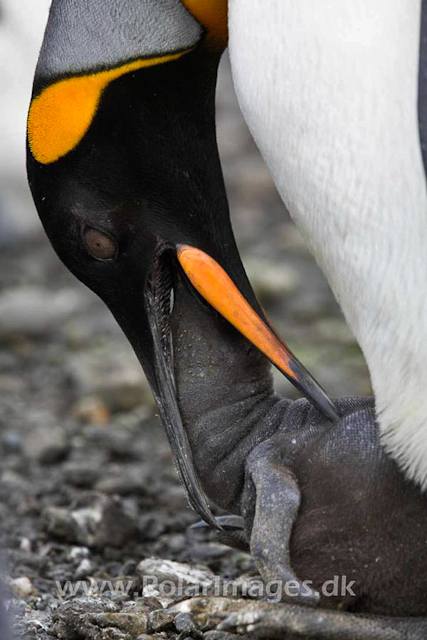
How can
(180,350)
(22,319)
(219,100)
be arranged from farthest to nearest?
(219,100)
(22,319)
(180,350)

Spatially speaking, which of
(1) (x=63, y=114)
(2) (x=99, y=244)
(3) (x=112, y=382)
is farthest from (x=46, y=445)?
(1) (x=63, y=114)

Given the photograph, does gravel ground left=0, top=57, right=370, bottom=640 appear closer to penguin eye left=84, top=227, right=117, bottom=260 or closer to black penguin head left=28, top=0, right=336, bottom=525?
black penguin head left=28, top=0, right=336, bottom=525

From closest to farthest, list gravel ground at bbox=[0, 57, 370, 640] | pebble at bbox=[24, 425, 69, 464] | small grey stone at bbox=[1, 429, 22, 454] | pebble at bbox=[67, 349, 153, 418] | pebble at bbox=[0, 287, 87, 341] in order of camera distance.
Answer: gravel ground at bbox=[0, 57, 370, 640]
pebble at bbox=[24, 425, 69, 464]
small grey stone at bbox=[1, 429, 22, 454]
pebble at bbox=[67, 349, 153, 418]
pebble at bbox=[0, 287, 87, 341]

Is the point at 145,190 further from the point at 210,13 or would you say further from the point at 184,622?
the point at 184,622

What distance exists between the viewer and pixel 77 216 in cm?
399

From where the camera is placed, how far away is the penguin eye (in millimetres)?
4016

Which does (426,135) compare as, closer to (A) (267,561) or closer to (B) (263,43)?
(B) (263,43)

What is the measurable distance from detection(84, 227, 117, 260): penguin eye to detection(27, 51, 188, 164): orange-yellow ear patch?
25 centimetres

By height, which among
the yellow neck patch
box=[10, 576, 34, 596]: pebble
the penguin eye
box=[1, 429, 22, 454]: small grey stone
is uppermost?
the yellow neck patch

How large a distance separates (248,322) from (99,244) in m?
0.51

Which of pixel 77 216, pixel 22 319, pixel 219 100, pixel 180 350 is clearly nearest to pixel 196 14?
pixel 77 216

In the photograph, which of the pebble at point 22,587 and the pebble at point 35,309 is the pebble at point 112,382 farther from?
the pebble at point 22,587

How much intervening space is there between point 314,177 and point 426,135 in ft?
1.15

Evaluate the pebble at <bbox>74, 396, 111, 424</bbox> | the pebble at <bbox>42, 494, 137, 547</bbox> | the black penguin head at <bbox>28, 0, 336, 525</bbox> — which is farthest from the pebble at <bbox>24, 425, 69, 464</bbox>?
the black penguin head at <bbox>28, 0, 336, 525</bbox>
